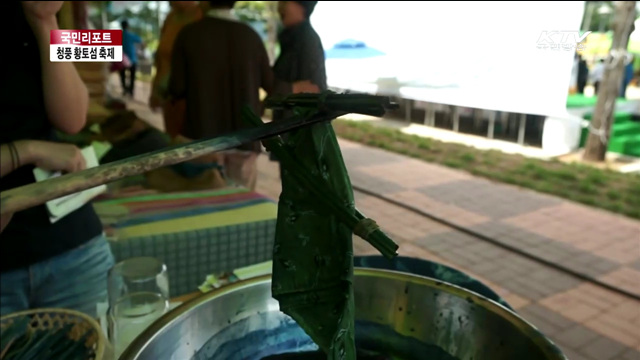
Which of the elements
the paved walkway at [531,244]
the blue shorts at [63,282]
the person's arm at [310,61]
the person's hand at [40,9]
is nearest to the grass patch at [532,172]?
the paved walkway at [531,244]

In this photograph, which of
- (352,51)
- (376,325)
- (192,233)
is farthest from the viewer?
(352,51)

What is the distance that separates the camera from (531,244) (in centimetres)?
Answer: 375

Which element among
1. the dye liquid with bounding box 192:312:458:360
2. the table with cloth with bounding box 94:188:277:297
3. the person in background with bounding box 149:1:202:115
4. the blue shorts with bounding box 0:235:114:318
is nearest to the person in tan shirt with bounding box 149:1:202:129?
the person in background with bounding box 149:1:202:115

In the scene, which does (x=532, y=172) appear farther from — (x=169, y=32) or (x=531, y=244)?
(x=169, y=32)

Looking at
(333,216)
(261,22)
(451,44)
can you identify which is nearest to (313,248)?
(333,216)

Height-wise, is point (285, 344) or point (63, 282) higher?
point (285, 344)

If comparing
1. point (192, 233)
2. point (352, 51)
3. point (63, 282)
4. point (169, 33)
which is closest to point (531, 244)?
point (192, 233)

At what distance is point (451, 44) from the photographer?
5.78 m

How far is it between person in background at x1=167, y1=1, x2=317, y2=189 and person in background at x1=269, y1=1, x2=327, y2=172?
0.06 metres

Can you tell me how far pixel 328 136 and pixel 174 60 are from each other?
8.67 feet

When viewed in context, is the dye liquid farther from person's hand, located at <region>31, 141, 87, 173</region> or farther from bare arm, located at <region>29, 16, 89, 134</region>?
bare arm, located at <region>29, 16, 89, 134</region>

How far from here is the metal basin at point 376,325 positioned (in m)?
0.68

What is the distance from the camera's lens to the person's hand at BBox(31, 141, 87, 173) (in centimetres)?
110

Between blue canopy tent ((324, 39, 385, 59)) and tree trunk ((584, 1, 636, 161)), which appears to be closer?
tree trunk ((584, 1, 636, 161))
